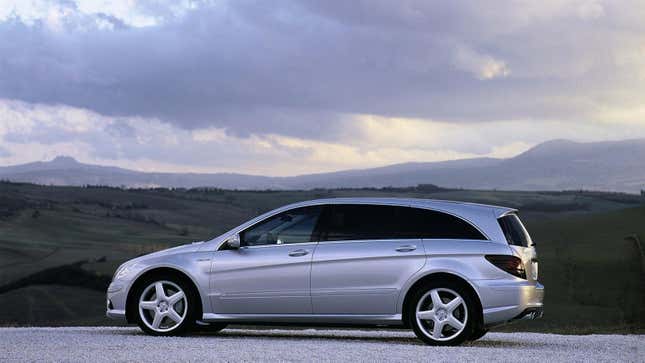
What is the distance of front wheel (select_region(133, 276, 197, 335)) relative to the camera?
41.5ft

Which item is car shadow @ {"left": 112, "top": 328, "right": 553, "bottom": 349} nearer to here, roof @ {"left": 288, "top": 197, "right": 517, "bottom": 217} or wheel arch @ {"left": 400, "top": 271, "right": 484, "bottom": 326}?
wheel arch @ {"left": 400, "top": 271, "right": 484, "bottom": 326}

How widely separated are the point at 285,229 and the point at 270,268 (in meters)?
0.54

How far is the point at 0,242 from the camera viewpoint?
109500mm

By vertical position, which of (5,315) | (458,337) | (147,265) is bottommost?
(5,315)

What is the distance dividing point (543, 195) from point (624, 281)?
335 ft

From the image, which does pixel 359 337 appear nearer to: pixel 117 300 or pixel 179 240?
pixel 117 300

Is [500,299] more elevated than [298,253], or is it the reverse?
[298,253]

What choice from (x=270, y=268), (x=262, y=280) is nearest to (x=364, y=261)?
(x=270, y=268)

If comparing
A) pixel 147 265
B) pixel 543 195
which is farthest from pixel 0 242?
pixel 147 265

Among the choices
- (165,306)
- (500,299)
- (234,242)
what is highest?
(234,242)

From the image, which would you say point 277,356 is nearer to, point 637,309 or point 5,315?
point 637,309

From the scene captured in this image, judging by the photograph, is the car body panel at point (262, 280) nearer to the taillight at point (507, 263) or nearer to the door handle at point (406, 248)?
the door handle at point (406, 248)

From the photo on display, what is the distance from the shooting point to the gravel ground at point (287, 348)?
401 inches

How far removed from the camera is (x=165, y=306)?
41.8ft
